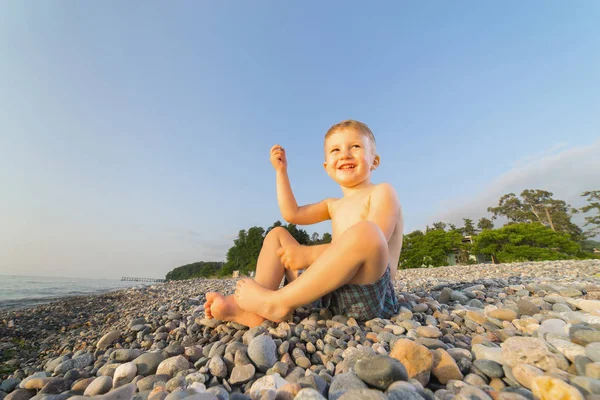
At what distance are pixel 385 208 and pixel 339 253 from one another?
0.58 metres

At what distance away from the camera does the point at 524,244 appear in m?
18.5

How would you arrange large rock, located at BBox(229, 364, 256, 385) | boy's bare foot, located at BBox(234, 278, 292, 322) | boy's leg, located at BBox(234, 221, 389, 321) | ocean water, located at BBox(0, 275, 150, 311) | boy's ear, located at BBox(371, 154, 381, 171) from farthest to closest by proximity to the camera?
ocean water, located at BBox(0, 275, 150, 311) < boy's ear, located at BBox(371, 154, 381, 171) < boy's bare foot, located at BBox(234, 278, 292, 322) < boy's leg, located at BBox(234, 221, 389, 321) < large rock, located at BBox(229, 364, 256, 385)

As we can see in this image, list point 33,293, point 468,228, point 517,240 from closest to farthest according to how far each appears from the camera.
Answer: point 33,293 → point 517,240 → point 468,228

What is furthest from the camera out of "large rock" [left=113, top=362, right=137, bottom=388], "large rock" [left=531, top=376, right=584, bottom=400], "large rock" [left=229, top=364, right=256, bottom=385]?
"large rock" [left=113, top=362, right=137, bottom=388]

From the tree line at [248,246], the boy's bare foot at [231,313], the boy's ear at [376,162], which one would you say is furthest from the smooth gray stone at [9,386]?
the tree line at [248,246]

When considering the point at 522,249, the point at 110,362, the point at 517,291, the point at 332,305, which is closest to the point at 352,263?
the point at 332,305

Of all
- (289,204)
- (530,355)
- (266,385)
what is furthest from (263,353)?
(289,204)

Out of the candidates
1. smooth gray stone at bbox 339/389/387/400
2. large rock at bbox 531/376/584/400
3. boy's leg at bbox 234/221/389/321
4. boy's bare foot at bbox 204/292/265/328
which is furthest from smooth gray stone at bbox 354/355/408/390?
boy's bare foot at bbox 204/292/265/328

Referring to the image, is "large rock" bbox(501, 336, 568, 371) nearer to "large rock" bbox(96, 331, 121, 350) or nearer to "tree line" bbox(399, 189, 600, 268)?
"large rock" bbox(96, 331, 121, 350)

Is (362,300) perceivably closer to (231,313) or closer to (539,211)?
(231,313)

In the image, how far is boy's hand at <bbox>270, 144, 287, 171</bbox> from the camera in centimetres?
258

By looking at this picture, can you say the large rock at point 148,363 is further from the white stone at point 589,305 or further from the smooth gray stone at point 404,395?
the white stone at point 589,305

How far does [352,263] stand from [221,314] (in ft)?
3.28

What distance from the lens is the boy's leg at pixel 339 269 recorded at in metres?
1.56
